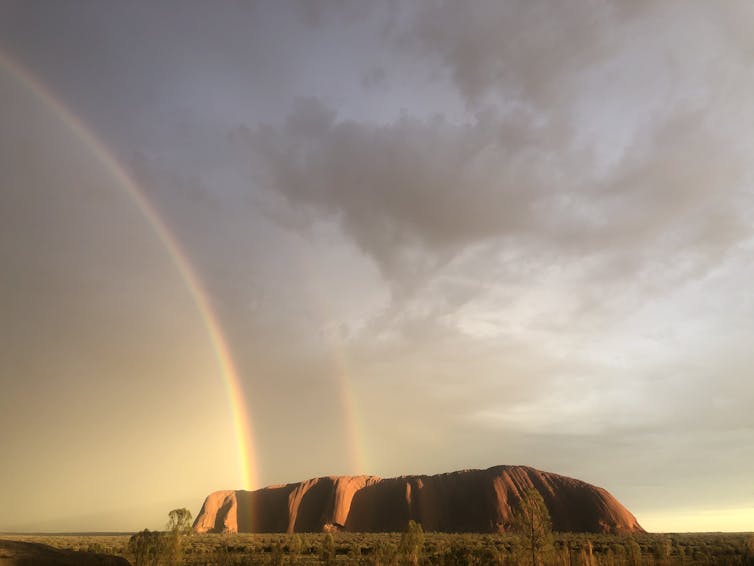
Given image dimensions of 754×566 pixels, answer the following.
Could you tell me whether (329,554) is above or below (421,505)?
below

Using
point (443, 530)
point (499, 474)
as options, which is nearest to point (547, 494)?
point (499, 474)

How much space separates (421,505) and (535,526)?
10339cm

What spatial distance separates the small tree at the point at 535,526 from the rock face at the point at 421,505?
8414cm

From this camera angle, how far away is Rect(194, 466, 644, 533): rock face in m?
105

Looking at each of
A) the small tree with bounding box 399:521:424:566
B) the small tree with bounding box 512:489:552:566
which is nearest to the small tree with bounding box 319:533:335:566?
the small tree with bounding box 399:521:424:566

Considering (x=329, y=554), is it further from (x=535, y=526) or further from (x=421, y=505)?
(x=421, y=505)

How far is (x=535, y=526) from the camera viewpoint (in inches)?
787

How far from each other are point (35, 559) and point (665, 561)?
73.1 ft

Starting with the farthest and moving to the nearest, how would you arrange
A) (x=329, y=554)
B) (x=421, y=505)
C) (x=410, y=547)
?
(x=421, y=505) < (x=329, y=554) < (x=410, y=547)

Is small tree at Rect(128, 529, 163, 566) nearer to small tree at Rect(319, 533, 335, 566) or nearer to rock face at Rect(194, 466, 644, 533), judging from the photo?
small tree at Rect(319, 533, 335, 566)

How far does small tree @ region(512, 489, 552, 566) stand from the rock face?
84138 millimetres

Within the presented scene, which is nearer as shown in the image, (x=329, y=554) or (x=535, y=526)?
(x=535, y=526)

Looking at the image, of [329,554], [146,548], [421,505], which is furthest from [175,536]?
[421,505]

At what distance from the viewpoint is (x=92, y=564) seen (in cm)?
1617
